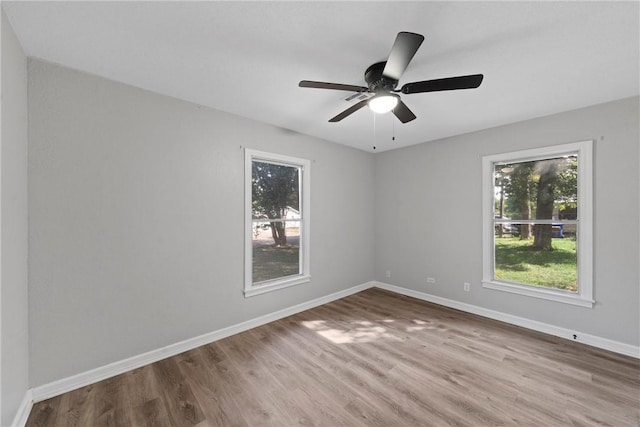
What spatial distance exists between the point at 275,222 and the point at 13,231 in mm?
2266

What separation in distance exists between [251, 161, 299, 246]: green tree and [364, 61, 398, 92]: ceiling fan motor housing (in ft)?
5.92

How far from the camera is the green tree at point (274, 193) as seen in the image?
10.5ft

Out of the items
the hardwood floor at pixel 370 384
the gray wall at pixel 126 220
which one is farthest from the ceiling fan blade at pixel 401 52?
the hardwood floor at pixel 370 384

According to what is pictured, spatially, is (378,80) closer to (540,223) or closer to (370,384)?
(370,384)

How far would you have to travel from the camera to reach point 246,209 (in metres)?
2.97

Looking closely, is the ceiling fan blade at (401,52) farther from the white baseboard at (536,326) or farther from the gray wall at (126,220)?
the white baseboard at (536,326)

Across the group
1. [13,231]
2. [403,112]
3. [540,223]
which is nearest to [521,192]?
[540,223]

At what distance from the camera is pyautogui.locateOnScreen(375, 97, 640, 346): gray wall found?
2.45 meters

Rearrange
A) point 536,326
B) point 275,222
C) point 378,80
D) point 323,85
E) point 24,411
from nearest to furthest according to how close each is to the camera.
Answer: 1. point 24,411
2. point 323,85
3. point 378,80
4. point 536,326
5. point 275,222

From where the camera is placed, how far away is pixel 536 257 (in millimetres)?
3217

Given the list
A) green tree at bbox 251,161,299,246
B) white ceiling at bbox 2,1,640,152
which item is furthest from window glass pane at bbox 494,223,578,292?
green tree at bbox 251,161,299,246

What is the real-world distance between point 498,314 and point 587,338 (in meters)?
0.79

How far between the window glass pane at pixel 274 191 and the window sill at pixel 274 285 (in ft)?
2.89

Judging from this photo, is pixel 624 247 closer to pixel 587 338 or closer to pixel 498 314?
pixel 587 338
